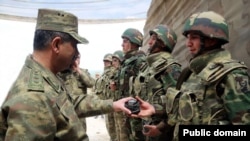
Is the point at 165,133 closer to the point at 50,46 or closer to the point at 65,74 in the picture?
the point at 50,46

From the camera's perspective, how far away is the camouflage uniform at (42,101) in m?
1.36

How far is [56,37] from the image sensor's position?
1.64 metres

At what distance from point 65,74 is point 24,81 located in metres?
3.35

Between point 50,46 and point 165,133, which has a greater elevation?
point 50,46

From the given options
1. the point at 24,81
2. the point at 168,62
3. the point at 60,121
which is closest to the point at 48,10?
the point at 24,81

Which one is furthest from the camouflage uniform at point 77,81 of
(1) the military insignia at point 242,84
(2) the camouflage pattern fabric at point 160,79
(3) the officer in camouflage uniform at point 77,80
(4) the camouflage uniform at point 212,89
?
(1) the military insignia at point 242,84

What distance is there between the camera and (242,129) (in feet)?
5.82

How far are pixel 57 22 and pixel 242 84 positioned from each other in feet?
3.81

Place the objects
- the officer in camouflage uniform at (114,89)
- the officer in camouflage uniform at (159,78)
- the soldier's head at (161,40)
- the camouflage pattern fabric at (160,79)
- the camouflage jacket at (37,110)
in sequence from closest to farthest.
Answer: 1. the camouflage jacket at (37,110)
2. the officer in camouflage uniform at (159,78)
3. the camouflage pattern fabric at (160,79)
4. the soldier's head at (161,40)
5. the officer in camouflage uniform at (114,89)

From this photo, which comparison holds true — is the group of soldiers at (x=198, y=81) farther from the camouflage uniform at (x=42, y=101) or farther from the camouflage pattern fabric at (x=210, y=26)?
the camouflage uniform at (x=42, y=101)

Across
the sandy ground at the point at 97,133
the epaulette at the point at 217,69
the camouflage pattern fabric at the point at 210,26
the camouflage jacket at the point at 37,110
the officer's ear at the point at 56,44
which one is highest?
the camouflage pattern fabric at the point at 210,26

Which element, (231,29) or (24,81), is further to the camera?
(231,29)

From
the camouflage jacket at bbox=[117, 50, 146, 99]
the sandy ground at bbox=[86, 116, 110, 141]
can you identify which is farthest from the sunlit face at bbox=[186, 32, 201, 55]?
the sandy ground at bbox=[86, 116, 110, 141]

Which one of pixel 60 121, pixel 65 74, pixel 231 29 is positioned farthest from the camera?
pixel 65 74
